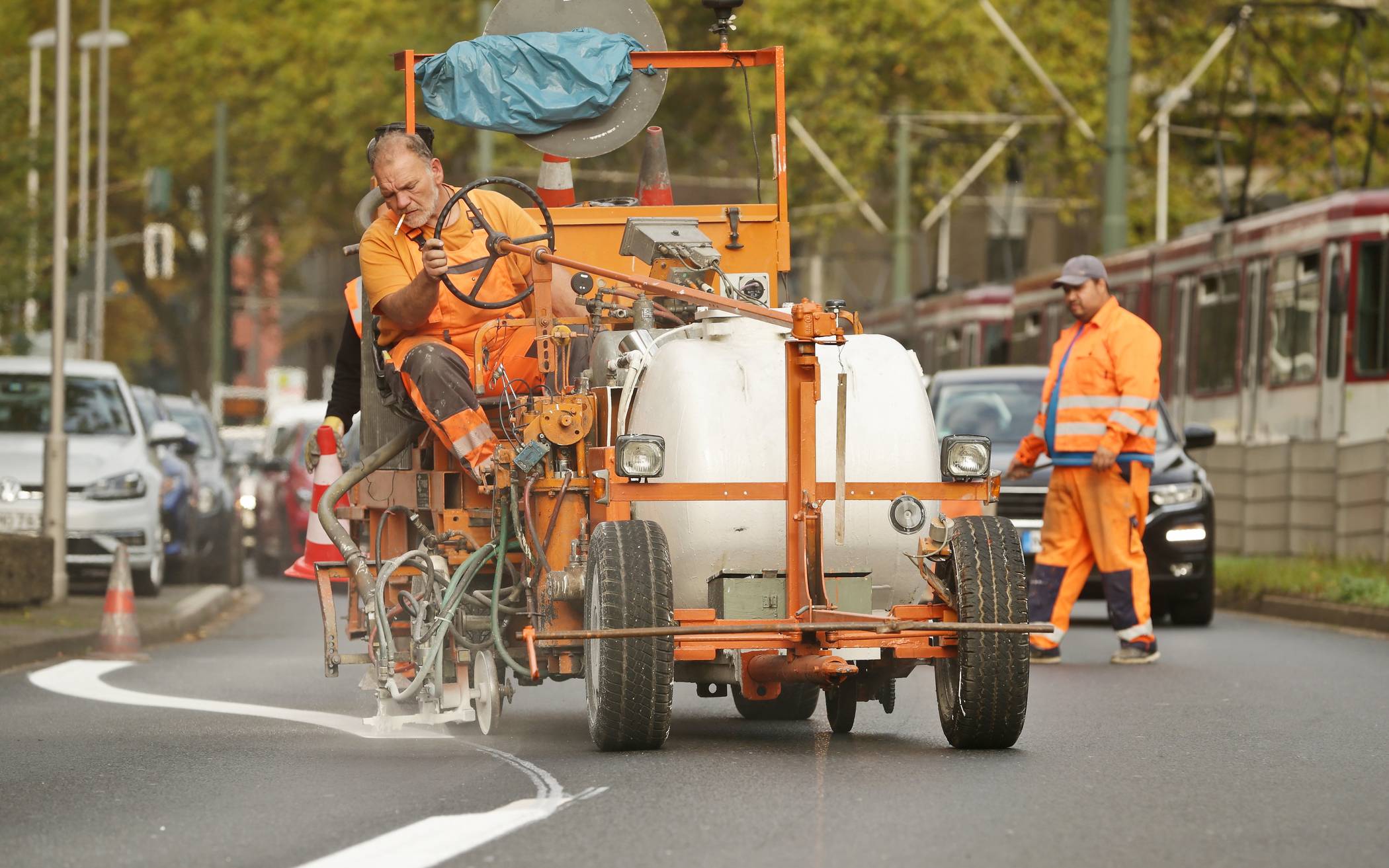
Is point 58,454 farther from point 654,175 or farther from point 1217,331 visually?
point 1217,331

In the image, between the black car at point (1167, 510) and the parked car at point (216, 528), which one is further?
the parked car at point (216, 528)

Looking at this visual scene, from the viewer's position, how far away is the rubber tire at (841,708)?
34.7 feet

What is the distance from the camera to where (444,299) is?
10766 mm

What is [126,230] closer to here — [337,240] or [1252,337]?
[337,240]

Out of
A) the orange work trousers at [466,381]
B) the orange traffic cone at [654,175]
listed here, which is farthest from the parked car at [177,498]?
the orange work trousers at [466,381]

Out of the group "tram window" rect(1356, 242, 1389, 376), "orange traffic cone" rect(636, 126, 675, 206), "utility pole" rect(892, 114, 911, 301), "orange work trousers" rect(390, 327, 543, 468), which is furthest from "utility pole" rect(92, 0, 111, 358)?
"orange work trousers" rect(390, 327, 543, 468)

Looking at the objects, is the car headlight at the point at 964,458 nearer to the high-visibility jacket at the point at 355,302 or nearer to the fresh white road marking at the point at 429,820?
the fresh white road marking at the point at 429,820

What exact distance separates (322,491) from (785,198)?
2295mm

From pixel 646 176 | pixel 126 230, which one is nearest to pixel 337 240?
pixel 126 230

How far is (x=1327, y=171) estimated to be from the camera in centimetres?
5094

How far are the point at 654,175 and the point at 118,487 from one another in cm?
890

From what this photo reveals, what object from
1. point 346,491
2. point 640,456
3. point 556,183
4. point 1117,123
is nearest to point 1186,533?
point 556,183

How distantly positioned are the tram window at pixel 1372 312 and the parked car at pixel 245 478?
968cm

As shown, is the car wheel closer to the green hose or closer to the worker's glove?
the worker's glove
